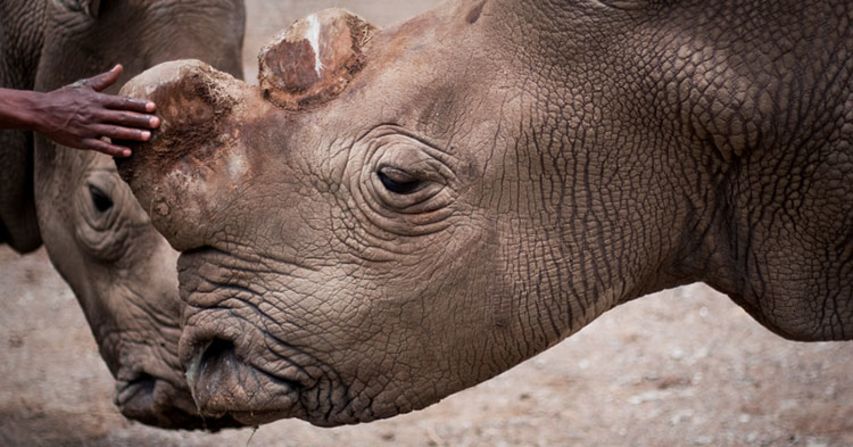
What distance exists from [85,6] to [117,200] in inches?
26.6

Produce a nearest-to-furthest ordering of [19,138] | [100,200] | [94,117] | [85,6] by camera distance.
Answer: [94,117]
[85,6]
[100,200]
[19,138]

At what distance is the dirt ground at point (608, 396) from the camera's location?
6.69 meters

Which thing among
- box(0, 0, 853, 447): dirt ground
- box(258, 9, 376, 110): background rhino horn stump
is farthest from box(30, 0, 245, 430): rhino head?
box(258, 9, 376, 110): background rhino horn stump

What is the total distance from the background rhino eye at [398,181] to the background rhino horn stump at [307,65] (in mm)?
257

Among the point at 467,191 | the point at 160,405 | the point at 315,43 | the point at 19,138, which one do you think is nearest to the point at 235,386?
the point at 467,191

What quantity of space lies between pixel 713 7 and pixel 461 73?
2.13ft

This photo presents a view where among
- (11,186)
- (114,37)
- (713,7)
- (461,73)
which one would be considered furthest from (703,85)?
(11,186)

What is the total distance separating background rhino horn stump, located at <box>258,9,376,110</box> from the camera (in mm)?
4207

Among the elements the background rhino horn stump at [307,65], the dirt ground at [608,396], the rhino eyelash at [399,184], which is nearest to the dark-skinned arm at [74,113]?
the background rhino horn stump at [307,65]

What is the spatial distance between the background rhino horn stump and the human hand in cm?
32

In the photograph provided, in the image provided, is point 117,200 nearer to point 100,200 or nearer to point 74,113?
point 100,200

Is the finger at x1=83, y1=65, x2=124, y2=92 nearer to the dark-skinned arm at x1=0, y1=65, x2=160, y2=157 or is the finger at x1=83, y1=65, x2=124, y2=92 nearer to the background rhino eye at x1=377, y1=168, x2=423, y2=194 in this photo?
the dark-skinned arm at x1=0, y1=65, x2=160, y2=157

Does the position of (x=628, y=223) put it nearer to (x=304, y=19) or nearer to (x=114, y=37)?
(x=304, y=19)

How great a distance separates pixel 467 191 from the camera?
13.6 feet
